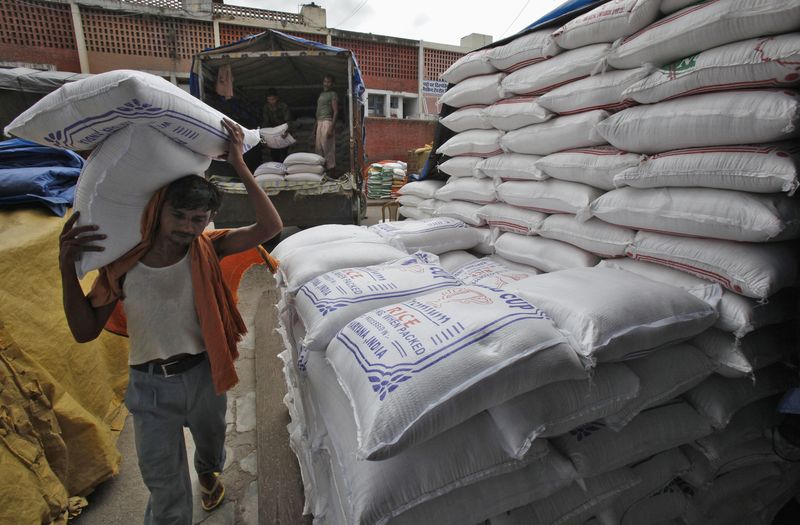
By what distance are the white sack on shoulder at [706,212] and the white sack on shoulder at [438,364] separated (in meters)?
0.82

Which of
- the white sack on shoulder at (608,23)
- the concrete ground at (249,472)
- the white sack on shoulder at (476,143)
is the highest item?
the white sack on shoulder at (608,23)

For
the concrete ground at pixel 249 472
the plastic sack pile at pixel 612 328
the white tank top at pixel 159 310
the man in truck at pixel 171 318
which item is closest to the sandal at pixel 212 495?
the concrete ground at pixel 249 472

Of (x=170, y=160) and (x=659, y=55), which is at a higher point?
(x=659, y=55)

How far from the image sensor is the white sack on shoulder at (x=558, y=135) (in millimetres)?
1947

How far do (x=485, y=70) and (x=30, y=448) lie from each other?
10.4 ft

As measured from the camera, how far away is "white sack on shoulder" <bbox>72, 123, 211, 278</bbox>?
1.22 meters

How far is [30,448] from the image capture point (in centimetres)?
164

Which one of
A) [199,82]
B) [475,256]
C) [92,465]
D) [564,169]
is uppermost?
[199,82]

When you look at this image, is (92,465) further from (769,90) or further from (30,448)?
(769,90)

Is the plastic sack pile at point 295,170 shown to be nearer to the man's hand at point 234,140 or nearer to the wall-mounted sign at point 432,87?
the man's hand at point 234,140

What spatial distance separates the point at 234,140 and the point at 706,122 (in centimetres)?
177

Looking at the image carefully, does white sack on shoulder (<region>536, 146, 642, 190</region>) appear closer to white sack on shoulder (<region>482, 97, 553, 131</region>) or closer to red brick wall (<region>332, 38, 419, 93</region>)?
white sack on shoulder (<region>482, 97, 553, 131</region>)

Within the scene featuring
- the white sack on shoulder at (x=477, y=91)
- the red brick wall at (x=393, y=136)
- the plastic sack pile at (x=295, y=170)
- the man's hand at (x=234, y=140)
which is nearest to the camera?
the man's hand at (x=234, y=140)

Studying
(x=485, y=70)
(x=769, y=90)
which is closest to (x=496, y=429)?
(x=769, y=90)
